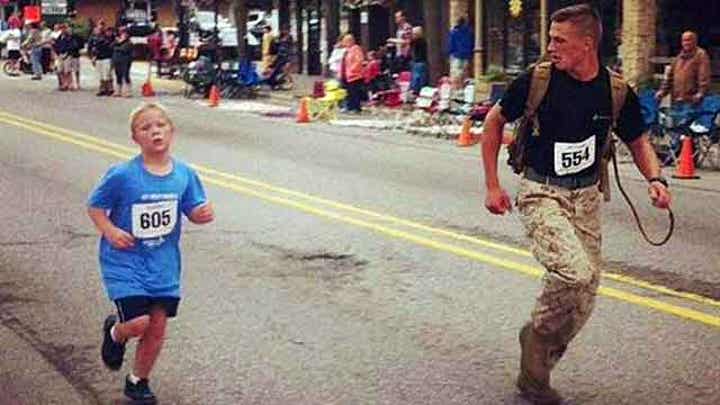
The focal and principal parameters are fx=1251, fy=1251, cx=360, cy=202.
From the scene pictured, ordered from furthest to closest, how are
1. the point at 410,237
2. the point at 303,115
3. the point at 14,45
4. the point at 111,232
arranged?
the point at 14,45
the point at 303,115
the point at 410,237
the point at 111,232

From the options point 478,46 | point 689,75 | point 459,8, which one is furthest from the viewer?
point 459,8

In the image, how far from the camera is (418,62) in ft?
87.4

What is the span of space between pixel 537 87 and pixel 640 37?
58.4 feet

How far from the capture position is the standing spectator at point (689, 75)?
1628 cm

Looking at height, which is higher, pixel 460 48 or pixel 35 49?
pixel 460 48

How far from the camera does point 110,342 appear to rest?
5.80 m

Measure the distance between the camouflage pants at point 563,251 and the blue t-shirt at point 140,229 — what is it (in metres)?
1.59

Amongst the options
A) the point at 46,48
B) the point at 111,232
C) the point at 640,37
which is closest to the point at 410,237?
the point at 111,232

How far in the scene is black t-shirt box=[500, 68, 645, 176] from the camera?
5496 millimetres

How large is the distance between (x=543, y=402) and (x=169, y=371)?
1918 millimetres

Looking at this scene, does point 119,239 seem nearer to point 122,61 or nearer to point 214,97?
point 214,97

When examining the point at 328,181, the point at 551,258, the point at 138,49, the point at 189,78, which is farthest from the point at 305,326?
the point at 138,49

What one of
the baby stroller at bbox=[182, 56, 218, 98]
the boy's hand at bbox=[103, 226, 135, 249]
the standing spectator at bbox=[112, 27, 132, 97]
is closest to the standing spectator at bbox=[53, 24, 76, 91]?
the standing spectator at bbox=[112, 27, 132, 97]

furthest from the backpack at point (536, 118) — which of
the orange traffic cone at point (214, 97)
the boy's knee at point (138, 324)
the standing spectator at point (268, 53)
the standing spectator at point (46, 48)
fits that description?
the standing spectator at point (46, 48)
